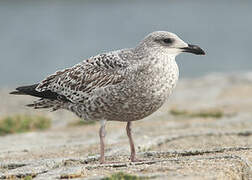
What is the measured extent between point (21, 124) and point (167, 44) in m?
5.88

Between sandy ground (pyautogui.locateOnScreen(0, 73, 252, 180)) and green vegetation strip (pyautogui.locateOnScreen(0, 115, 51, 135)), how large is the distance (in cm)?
27

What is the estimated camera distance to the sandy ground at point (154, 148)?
20.3 ft

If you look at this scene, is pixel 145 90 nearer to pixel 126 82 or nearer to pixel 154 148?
pixel 126 82

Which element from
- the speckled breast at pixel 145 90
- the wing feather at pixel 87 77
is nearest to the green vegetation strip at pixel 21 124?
the wing feather at pixel 87 77

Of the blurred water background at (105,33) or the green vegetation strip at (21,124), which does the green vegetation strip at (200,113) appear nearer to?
the green vegetation strip at (21,124)

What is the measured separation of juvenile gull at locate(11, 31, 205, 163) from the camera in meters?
7.12

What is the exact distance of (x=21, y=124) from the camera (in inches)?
492

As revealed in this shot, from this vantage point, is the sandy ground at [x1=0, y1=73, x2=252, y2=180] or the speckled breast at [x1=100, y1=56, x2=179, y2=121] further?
the speckled breast at [x1=100, y1=56, x2=179, y2=121]

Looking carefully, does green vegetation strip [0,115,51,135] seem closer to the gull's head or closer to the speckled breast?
the speckled breast

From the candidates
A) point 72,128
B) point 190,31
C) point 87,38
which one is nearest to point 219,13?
point 190,31

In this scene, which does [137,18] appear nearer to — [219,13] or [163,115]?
[219,13]

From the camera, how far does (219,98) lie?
56.6ft

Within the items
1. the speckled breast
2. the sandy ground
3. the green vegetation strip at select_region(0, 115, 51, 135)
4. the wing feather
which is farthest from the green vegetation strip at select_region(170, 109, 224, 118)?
the speckled breast

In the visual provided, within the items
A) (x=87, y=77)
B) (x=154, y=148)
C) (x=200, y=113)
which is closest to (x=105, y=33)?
(x=200, y=113)
